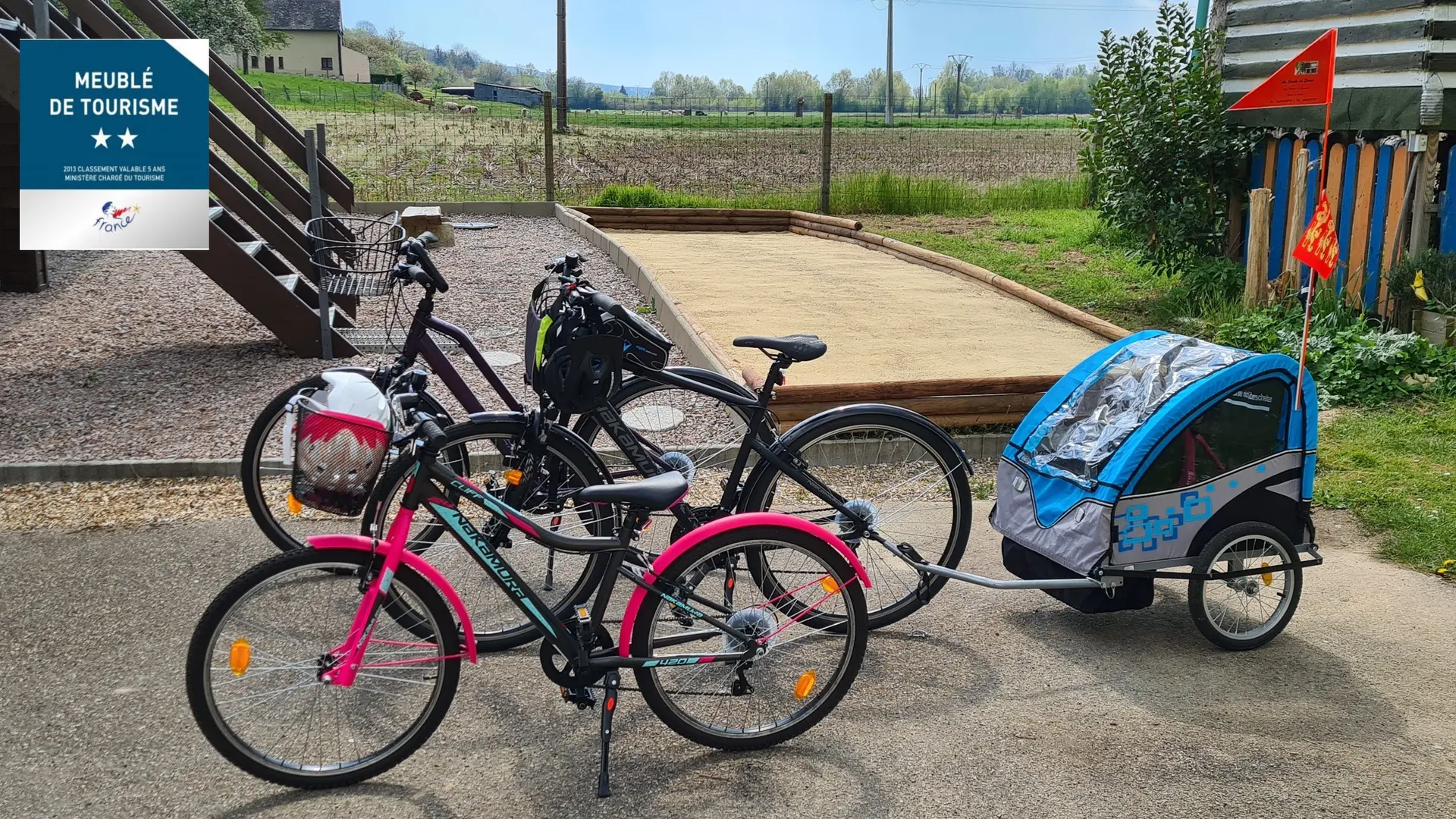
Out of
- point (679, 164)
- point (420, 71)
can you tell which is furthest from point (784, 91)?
point (679, 164)

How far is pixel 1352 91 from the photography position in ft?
30.2

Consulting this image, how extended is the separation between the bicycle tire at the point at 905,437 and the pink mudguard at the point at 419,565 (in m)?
1.33

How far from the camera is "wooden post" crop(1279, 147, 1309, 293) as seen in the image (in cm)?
937

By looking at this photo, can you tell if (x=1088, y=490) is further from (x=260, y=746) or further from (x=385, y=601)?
(x=260, y=746)

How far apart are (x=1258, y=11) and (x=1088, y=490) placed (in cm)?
764

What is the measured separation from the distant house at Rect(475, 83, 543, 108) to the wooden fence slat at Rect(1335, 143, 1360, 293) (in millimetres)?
57469

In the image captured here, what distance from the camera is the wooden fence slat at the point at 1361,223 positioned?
9078 mm

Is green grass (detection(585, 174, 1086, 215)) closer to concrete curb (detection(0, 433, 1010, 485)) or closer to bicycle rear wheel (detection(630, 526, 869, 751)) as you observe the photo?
concrete curb (detection(0, 433, 1010, 485))

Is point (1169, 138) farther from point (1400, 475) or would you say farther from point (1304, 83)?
point (1400, 475)

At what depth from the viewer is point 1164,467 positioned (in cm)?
438

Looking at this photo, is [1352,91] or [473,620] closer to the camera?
[473,620]

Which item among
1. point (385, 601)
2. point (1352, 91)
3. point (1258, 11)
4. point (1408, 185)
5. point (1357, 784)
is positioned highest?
point (1258, 11)

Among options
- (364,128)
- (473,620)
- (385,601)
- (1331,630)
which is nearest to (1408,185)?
(1331,630)

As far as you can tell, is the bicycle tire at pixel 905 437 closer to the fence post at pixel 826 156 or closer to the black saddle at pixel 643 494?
the black saddle at pixel 643 494
